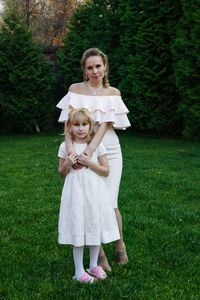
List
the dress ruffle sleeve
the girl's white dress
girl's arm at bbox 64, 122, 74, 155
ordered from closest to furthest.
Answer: the girl's white dress < girl's arm at bbox 64, 122, 74, 155 < the dress ruffle sleeve

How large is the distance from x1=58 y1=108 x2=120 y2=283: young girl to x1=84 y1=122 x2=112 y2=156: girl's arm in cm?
5

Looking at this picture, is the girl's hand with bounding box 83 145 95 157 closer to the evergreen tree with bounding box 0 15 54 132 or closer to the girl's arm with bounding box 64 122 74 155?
the girl's arm with bounding box 64 122 74 155

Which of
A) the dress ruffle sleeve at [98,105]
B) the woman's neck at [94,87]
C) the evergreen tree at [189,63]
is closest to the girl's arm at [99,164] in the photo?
the dress ruffle sleeve at [98,105]

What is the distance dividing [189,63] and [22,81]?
5.29 metres

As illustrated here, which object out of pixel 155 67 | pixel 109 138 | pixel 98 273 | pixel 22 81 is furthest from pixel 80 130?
pixel 22 81

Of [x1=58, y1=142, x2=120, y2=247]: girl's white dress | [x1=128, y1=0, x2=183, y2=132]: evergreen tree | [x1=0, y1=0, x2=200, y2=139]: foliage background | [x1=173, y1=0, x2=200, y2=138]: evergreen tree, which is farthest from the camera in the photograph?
[x1=128, y1=0, x2=183, y2=132]: evergreen tree

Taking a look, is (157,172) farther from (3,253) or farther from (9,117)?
(9,117)

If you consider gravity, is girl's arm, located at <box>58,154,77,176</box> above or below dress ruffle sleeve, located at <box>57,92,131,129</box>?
below

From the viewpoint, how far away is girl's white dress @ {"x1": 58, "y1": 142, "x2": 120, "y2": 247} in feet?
11.7

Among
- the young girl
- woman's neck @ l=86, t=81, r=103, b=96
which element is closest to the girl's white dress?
the young girl

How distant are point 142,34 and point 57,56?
3.67 metres

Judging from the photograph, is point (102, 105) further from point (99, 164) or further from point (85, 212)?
point (85, 212)

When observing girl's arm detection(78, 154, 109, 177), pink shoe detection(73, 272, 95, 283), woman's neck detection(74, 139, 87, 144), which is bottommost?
pink shoe detection(73, 272, 95, 283)

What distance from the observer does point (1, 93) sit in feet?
47.1
